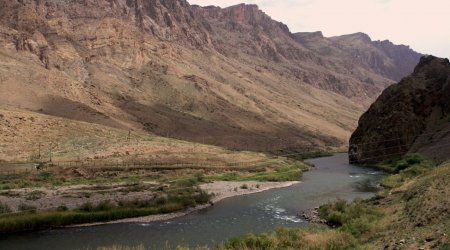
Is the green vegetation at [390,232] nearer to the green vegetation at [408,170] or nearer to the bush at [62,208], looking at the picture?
the bush at [62,208]

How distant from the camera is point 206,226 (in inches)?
1896

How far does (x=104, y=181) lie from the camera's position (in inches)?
2923

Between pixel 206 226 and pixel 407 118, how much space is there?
278ft

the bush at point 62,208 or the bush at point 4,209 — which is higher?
the bush at point 4,209

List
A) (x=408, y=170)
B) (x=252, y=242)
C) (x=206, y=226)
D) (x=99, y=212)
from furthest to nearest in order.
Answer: (x=408, y=170) < (x=99, y=212) < (x=206, y=226) < (x=252, y=242)

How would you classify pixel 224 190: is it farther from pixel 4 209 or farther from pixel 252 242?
pixel 252 242

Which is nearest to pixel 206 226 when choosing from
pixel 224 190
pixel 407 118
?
pixel 224 190

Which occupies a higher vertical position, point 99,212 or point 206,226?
point 99,212

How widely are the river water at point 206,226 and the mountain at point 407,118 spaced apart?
46070 millimetres

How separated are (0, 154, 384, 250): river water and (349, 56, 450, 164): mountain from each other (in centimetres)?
4607

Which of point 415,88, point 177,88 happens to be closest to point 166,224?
point 415,88

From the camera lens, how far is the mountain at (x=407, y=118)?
374 ft

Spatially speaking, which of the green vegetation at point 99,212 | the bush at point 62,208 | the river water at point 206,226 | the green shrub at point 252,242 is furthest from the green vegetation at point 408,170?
the bush at point 62,208

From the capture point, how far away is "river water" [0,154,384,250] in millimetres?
41312
